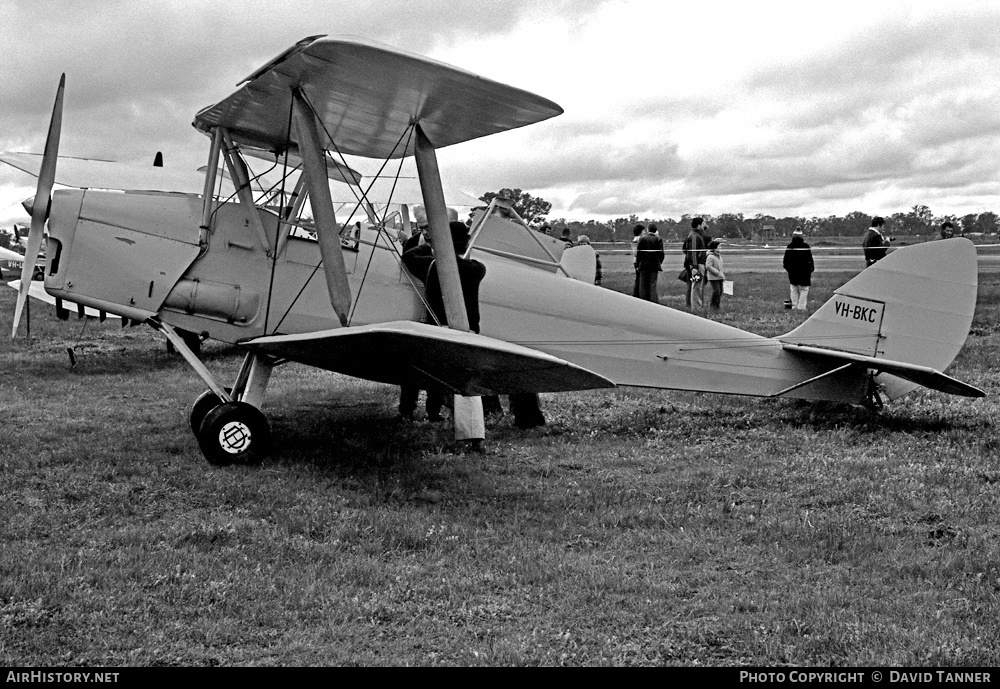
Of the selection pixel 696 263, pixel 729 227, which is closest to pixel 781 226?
pixel 729 227

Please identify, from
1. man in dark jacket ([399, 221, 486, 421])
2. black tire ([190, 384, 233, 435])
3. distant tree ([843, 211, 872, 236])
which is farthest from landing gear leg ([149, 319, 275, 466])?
distant tree ([843, 211, 872, 236])

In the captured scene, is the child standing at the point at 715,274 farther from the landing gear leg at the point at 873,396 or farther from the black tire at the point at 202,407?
the black tire at the point at 202,407

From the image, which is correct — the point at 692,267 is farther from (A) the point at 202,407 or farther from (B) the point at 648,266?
(A) the point at 202,407

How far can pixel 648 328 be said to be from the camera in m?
7.73

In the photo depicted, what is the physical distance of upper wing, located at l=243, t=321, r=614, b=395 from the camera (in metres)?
5.04

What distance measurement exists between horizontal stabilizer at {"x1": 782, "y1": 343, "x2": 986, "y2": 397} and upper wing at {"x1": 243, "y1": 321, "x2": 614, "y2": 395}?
10.3 ft

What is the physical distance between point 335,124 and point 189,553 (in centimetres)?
376

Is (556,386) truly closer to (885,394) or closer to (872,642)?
(872,642)

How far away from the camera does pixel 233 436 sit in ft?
20.2

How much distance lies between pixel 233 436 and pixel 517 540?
244 centimetres

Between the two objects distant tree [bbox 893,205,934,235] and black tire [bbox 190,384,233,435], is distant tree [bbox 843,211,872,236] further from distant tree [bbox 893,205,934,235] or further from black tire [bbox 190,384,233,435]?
black tire [bbox 190,384,233,435]

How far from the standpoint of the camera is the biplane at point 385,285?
5.61 m

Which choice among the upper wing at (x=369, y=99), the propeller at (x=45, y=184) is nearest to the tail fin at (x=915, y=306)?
the upper wing at (x=369, y=99)
